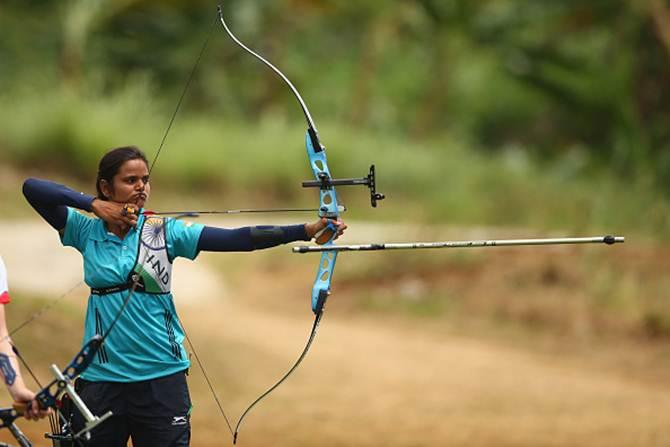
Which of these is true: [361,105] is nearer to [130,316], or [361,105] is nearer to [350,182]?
[350,182]

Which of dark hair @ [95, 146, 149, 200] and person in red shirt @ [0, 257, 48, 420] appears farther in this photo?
dark hair @ [95, 146, 149, 200]

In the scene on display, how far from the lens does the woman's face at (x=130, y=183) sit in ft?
14.2

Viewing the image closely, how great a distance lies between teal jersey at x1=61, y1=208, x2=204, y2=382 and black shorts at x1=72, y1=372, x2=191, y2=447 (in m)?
0.04

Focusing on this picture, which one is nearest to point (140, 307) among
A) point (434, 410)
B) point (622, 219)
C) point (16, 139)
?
point (434, 410)

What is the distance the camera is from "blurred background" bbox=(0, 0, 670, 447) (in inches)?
433

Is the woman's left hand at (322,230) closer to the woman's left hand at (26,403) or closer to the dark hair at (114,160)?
the dark hair at (114,160)

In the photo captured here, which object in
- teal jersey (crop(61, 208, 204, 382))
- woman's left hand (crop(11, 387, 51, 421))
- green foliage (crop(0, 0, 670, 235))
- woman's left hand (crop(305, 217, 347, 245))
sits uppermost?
green foliage (crop(0, 0, 670, 235))

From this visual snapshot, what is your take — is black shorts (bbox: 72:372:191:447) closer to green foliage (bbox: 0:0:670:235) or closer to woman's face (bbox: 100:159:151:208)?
woman's face (bbox: 100:159:151:208)

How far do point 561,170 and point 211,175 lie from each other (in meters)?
8.75

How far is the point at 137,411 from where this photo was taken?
427cm

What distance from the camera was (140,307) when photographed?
4285mm

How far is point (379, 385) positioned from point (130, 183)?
7.66 metres

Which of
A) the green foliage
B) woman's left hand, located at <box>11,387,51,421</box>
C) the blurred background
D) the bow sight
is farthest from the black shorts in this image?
the green foliage

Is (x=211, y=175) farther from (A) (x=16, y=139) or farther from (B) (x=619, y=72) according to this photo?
(B) (x=619, y=72)
